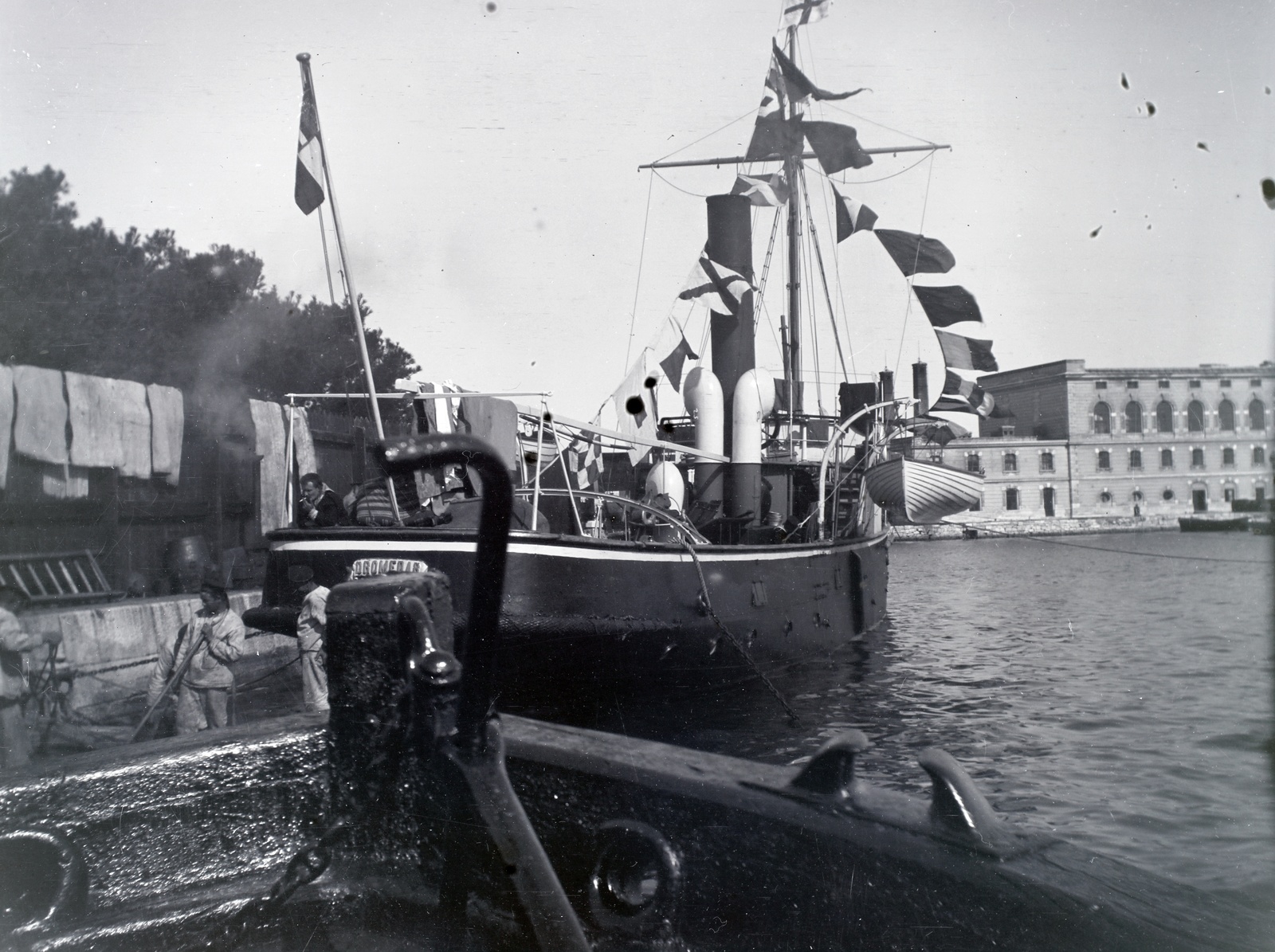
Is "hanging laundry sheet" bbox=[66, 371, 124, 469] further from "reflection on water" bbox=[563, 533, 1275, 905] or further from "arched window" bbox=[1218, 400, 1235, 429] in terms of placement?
"arched window" bbox=[1218, 400, 1235, 429]

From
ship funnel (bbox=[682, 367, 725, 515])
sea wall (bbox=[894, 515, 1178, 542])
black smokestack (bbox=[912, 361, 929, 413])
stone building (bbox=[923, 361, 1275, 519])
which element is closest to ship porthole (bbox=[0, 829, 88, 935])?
stone building (bbox=[923, 361, 1275, 519])

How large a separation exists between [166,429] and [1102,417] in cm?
2829

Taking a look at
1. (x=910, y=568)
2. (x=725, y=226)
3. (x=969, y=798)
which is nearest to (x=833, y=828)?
(x=969, y=798)

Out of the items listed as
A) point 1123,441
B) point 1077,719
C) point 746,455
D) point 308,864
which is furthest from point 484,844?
point 1123,441

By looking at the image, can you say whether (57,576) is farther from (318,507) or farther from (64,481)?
(318,507)

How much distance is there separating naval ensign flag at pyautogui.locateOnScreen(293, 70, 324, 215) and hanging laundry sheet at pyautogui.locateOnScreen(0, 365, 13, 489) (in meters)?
5.18

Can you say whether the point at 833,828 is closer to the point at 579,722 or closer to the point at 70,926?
the point at 70,926

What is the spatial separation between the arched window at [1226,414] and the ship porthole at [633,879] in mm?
16094

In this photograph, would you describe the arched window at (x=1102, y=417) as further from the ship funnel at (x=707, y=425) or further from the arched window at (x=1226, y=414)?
the ship funnel at (x=707, y=425)

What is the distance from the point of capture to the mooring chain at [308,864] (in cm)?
198

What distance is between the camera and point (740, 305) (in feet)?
47.7

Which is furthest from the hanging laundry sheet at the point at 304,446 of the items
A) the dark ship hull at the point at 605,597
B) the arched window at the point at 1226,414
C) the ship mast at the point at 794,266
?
the arched window at the point at 1226,414

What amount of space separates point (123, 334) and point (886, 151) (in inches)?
661

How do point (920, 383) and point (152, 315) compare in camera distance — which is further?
point (152, 315)
